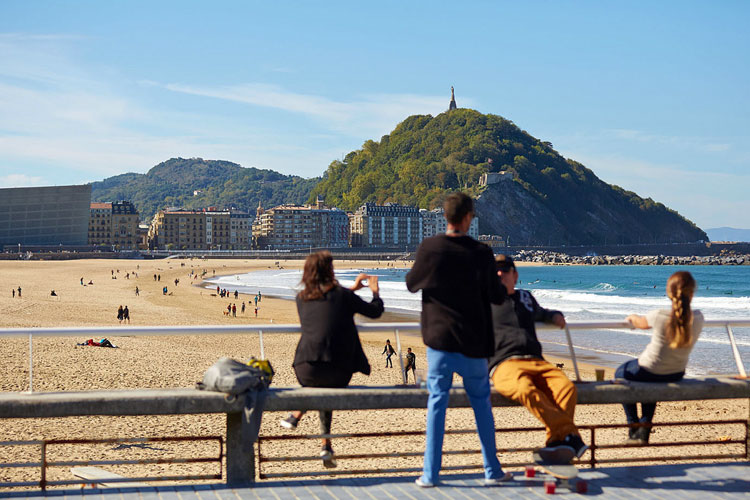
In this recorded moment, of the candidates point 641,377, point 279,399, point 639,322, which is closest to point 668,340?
point 639,322

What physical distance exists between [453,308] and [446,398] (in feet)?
1.79

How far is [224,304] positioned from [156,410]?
38745 mm

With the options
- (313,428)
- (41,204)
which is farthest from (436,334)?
(41,204)

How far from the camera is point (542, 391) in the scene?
4.38 m

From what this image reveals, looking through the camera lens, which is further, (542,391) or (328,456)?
(328,456)

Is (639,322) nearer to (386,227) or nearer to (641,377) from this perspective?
(641,377)

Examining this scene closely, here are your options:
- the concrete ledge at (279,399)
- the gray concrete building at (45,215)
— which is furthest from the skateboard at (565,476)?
the gray concrete building at (45,215)

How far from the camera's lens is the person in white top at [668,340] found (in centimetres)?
446

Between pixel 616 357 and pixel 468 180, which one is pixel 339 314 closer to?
pixel 616 357

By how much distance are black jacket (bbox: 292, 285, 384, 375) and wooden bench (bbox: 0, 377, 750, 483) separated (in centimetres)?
20

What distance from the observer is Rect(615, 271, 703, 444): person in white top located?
4.46 m

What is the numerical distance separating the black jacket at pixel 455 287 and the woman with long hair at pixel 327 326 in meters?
0.38

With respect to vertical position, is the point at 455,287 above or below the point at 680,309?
above

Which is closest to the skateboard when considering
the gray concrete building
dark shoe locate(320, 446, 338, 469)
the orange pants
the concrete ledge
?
the orange pants
